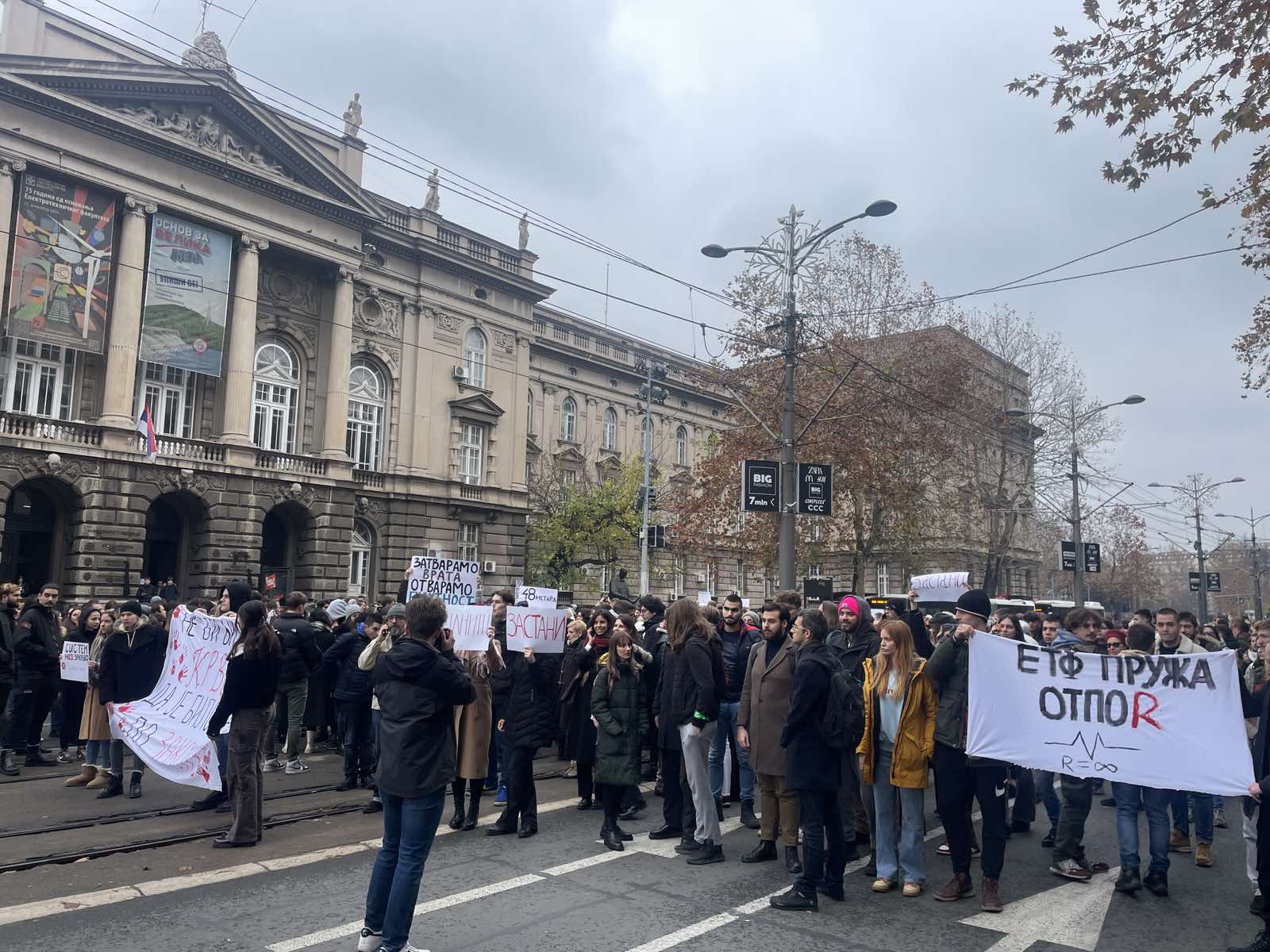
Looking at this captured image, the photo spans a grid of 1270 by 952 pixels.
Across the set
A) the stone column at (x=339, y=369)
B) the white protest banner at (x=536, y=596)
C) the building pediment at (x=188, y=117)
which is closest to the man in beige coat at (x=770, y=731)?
the white protest banner at (x=536, y=596)

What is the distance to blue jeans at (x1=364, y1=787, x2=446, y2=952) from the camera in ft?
17.4

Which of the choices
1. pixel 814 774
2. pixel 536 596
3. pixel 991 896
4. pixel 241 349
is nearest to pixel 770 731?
pixel 814 774

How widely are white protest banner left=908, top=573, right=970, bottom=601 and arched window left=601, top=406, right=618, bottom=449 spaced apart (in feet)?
122

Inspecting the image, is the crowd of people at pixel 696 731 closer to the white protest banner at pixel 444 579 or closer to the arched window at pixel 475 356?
the white protest banner at pixel 444 579

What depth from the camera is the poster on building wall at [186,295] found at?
29484mm

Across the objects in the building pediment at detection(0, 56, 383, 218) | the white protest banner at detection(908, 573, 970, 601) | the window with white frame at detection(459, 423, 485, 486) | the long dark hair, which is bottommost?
the long dark hair

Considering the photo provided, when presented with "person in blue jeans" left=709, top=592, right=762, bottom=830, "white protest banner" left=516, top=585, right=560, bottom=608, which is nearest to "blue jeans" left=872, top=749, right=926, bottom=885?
"person in blue jeans" left=709, top=592, right=762, bottom=830

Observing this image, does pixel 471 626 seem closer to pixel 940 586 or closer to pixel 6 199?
pixel 940 586

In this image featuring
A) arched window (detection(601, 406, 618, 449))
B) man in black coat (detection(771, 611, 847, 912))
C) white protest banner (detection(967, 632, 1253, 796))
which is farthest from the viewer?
arched window (detection(601, 406, 618, 449))

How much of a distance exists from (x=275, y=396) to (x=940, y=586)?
85.8 feet

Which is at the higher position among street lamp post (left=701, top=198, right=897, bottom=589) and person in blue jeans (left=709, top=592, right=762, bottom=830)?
street lamp post (left=701, top=198, right=897, bottom=589)

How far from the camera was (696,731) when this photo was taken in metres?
7.88

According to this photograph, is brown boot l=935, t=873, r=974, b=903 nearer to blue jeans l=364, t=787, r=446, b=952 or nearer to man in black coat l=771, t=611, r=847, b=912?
man in black coat l=771, t=611, r=847, b=912

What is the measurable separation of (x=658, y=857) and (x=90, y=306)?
27.2m
